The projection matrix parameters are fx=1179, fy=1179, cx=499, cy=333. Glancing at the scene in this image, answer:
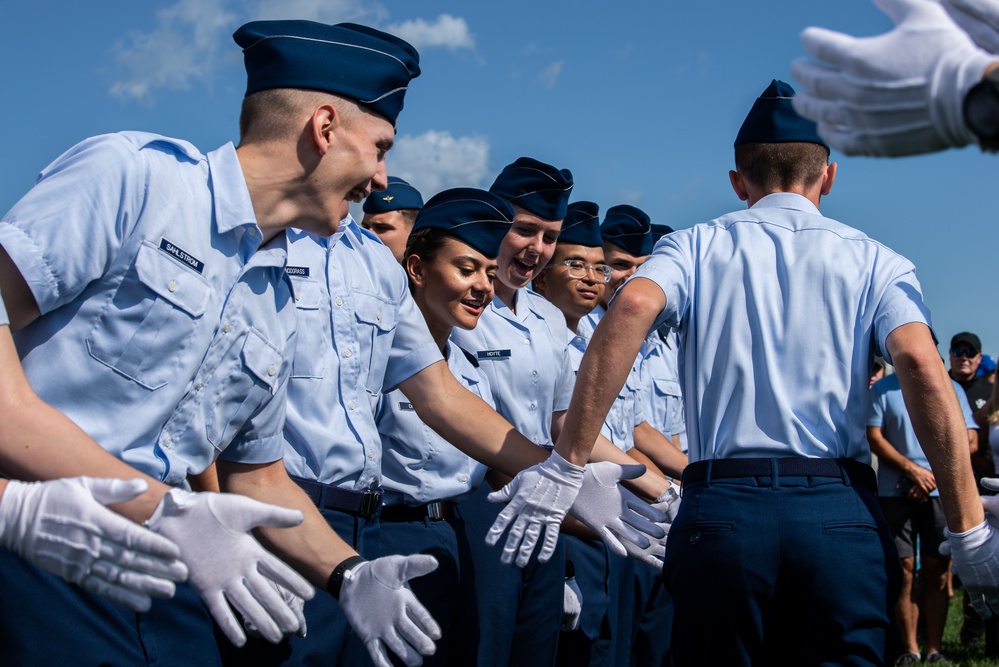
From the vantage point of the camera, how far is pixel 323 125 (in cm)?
297

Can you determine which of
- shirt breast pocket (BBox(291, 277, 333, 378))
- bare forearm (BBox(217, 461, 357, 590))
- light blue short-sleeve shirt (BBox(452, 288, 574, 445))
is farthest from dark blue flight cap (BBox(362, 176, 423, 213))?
bare forearm (BBox(217, 461, 357, 590))

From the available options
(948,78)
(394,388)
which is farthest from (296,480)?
(948,78)

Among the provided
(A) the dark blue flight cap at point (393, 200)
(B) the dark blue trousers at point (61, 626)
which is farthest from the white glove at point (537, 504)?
(A) the dark blue flight cap at point (393, 200)

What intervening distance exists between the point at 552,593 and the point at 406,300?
1538 mm

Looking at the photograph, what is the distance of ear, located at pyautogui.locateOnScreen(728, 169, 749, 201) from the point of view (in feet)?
13.9

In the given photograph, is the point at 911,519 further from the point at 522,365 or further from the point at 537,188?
the point at 522,365

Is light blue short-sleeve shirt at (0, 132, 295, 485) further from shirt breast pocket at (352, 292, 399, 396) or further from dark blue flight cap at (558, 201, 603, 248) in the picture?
dark blue flight cap at (558, 201, 603, 248)

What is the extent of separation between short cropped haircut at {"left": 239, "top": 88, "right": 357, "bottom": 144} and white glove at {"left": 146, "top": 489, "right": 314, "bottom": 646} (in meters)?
1.01

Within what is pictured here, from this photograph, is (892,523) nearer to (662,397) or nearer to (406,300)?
(662,397)

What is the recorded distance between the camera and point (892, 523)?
873cm

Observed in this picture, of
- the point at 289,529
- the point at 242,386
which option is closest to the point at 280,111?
the point at 242,386

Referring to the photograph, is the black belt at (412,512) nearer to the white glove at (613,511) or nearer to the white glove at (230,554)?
the white glove at (613,511)

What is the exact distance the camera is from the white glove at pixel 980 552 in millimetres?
3691

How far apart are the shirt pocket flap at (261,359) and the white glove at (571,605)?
110 inches
